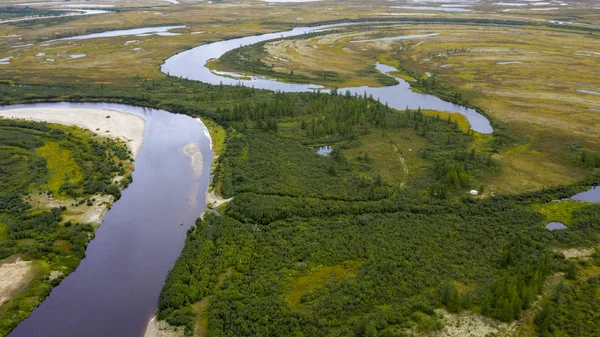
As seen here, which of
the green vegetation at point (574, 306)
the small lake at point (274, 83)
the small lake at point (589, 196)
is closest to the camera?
the green vegetation at point (574, 306)

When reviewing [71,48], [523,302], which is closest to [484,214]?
[523,302]

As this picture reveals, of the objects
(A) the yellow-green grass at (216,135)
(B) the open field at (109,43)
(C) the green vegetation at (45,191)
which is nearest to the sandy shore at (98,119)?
(C) the green vegetation at (45,191)

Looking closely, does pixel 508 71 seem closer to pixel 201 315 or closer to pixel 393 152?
pixel 393 152

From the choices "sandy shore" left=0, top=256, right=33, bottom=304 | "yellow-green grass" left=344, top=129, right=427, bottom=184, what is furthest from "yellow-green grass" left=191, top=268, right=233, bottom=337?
"yellow-green grass" left=344, top=129, right=427, bottom=184

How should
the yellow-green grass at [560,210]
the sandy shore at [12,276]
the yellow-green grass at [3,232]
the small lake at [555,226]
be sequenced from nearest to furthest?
the sandy shore at [12,276] → the yellow-green grass at [3,232] → the small lake at [555,226] → the yellow-green grass at [560,210]

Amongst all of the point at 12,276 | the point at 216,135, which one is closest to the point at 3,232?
the point at 12,276

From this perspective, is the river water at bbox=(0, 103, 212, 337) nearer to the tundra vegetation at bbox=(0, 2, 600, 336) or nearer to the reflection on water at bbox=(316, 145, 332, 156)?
the tundra vegetation at bbox=(0, 2, 600, 336)

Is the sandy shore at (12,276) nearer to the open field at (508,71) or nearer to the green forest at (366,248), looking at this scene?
the green forest at (366,248)
